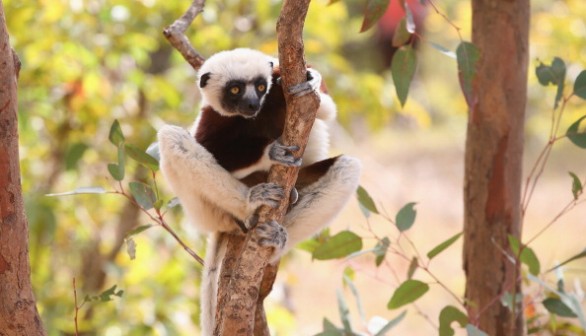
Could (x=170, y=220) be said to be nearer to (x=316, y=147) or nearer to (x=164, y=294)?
(x=164, y=294)

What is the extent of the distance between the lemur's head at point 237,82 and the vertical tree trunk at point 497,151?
2.80 feet

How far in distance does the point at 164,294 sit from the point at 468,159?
1816 millimetres

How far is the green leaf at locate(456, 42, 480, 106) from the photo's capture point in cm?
262

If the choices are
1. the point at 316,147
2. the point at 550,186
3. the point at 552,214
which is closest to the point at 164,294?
the point at 316,147

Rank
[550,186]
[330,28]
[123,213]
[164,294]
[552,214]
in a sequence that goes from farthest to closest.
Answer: [550,186], [552,214], [123,213], [330,28], [164,294]

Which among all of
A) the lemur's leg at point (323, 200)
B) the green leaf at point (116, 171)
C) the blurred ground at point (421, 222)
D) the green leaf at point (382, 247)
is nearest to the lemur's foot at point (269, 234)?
the lemur's leg at point (323, 200)

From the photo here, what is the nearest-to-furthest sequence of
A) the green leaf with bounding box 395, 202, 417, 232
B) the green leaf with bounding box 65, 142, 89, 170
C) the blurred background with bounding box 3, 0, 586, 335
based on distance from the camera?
the green leaf with bounding box 395, 202, 417, 232 → the green leaf with bounding box 65, 142, 89, 170 → the blurred background with bounding box 3, 0, 586, 335

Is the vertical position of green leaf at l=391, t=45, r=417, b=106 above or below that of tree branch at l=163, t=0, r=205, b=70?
below

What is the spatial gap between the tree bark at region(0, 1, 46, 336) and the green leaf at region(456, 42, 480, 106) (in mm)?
1456

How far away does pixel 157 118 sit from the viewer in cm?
460

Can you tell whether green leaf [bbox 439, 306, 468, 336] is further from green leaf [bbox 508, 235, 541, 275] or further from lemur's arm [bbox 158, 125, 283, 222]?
lemur's arm [bbox 158, 125, 283, 222]

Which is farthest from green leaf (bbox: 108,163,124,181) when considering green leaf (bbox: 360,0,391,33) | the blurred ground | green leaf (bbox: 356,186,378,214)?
the blurred ground

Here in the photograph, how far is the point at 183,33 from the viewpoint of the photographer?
8.84ft

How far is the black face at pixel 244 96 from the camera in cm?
270
